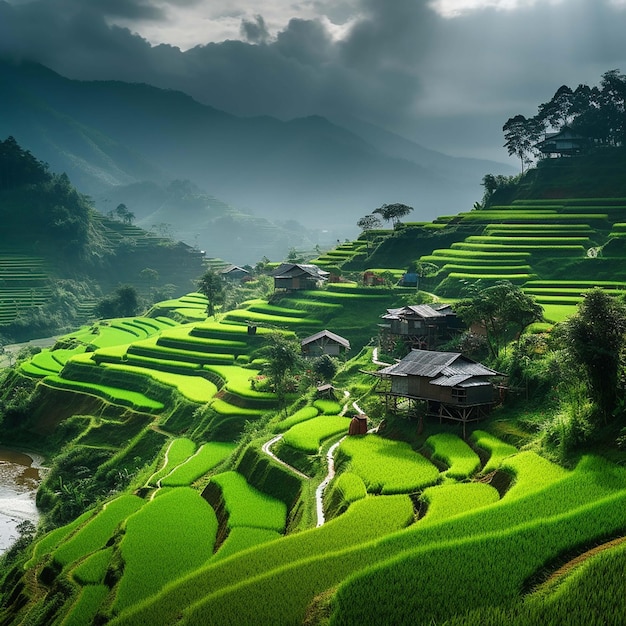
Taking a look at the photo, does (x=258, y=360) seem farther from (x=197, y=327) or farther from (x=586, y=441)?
(x=586, y=441)

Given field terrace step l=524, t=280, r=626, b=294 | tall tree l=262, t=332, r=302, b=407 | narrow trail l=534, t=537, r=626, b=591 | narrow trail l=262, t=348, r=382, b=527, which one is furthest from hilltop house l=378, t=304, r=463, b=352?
narrow trail l=534, t=537, r=626, b=591

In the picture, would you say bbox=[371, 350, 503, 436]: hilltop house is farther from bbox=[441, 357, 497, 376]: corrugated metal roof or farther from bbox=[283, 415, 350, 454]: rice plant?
bbox=[283, 415, 350, 454]: rice plant

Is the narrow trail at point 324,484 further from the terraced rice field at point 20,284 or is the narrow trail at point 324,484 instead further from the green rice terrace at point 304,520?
the terraced rice field at point 20,284

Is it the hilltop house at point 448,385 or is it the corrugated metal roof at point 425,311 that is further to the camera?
the corrugated metal roof at point 425,311

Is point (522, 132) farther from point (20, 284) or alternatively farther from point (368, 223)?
point (20, 284)

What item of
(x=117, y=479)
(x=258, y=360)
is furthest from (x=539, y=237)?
(x=117, y=479)

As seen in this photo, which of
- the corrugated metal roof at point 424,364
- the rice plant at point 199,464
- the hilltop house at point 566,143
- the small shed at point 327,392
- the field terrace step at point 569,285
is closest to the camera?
the corrugated metal roof at point 424,364

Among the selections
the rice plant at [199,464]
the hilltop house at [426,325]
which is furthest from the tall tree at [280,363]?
the hilltop house at [426,325]

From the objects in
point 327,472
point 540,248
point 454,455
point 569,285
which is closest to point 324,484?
point 327,472
